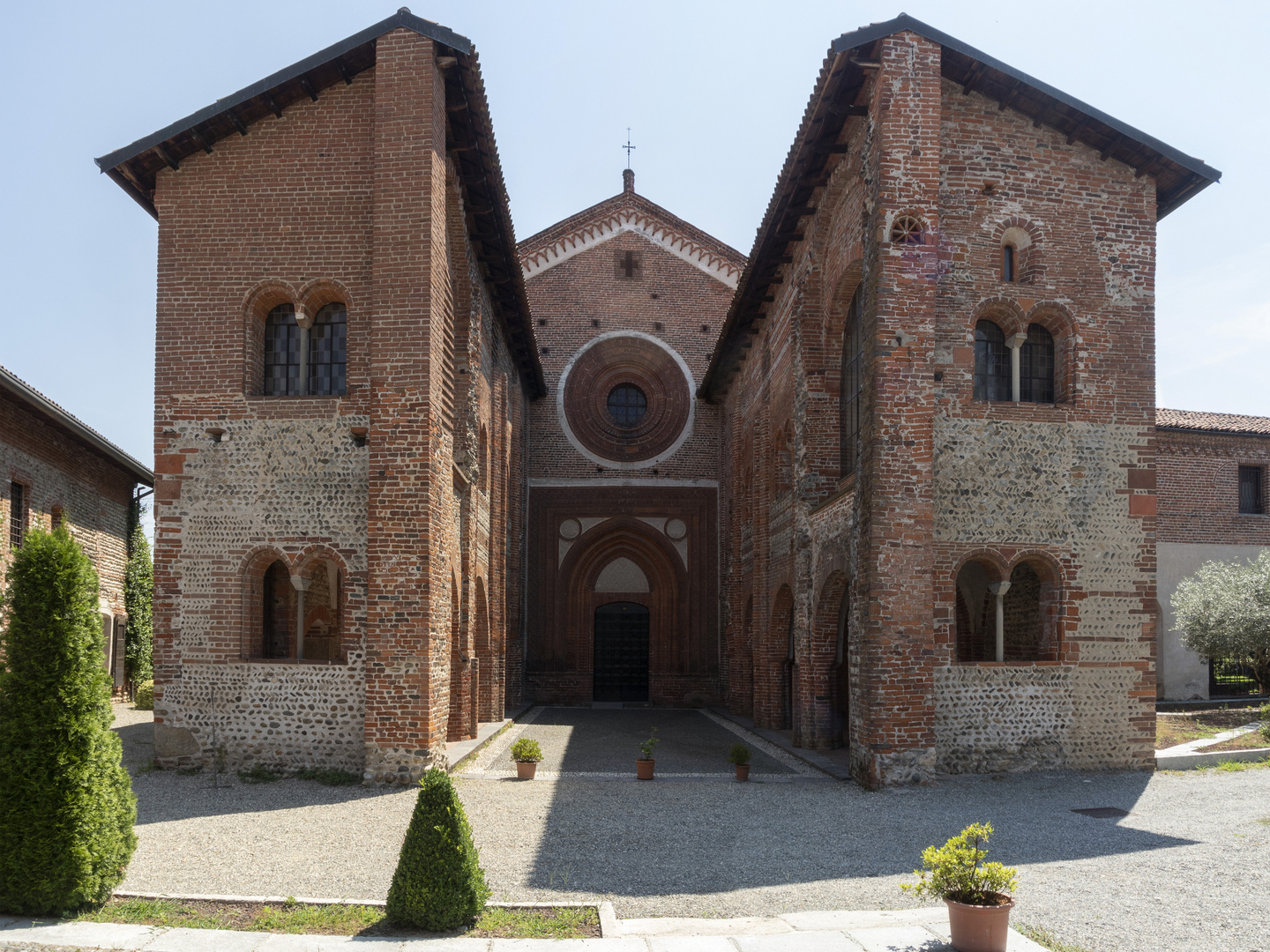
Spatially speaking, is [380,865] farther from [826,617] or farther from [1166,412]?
[1166,412]

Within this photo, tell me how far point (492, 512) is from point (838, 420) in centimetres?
714

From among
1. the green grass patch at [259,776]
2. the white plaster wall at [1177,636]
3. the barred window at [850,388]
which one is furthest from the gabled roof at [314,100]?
the white plaster wall at [1177,636]

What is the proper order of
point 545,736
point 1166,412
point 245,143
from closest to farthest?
point 245,143 < point 545,736 < point 1166,412

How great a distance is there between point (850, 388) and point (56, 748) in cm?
1104

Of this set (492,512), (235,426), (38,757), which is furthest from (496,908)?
(492,512)

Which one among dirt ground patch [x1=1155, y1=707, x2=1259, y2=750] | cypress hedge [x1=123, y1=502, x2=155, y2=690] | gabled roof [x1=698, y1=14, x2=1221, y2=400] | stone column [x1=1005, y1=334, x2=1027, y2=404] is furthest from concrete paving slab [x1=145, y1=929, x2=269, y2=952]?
cypress hedge [x1=123, y1=502, x2=155, y2=690]

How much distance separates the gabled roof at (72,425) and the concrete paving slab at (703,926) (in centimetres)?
1069

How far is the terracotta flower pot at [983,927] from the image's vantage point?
5242 millimetres

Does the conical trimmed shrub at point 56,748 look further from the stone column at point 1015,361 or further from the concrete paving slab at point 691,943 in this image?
the stone column at point 1015,361

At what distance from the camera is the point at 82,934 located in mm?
5625

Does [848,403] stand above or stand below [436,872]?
above

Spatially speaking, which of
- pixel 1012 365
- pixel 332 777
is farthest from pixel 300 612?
pixel 1012 365

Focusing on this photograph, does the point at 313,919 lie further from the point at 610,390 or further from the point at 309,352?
the point at 610,390

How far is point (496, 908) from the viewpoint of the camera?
20.5ft
